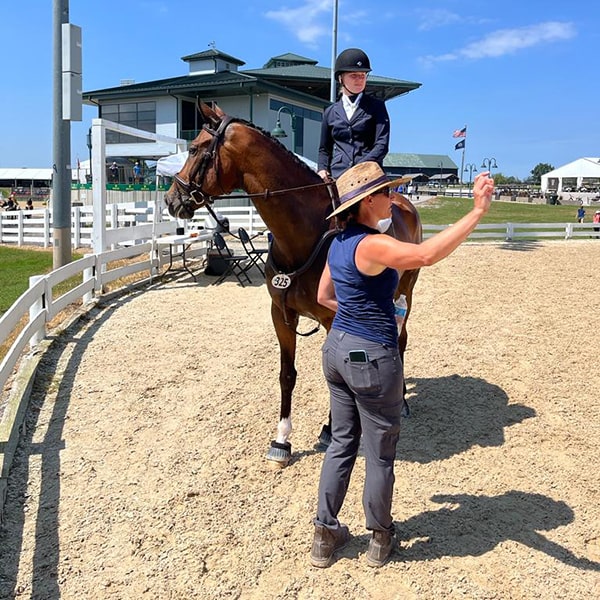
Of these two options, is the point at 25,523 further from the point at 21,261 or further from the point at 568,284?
the point at 21,261

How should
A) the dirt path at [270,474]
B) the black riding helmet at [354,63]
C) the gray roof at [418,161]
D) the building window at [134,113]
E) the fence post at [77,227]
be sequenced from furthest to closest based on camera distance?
1. the gray roof at [418,161]
2. the building window at [134,113]
3. the fence post at [77,227]
4. the black riding helmet at [354,63]
5. the dirt path at [270,474]

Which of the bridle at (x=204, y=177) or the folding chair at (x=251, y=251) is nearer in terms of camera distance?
the bridle at (x=204, y=177)

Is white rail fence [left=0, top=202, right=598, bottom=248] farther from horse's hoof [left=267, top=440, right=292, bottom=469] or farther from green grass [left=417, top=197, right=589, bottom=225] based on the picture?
horse's hoof [left=267, top=440, right=292, bottom=469]

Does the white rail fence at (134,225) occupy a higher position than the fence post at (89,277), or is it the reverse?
the white rail fence at (134,225)

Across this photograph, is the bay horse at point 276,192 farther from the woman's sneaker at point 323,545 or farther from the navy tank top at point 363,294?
the woman's sneaker at point 323,545

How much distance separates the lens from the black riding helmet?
15.5 ft

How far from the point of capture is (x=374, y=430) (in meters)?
3.06

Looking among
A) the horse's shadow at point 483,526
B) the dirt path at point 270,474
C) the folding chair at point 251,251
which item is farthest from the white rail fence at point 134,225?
the horse's shadow at point 483,526

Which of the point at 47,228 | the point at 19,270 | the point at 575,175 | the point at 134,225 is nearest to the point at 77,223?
the point at 134,225

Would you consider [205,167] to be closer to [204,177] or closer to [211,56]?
[204,177]

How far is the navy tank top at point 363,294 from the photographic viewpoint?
117 inches

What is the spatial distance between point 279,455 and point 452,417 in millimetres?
1730

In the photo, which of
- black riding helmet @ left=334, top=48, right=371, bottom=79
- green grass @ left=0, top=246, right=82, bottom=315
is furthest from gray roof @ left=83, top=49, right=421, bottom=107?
black riding helmet @ left=334, top=48, right=371, bottom=79

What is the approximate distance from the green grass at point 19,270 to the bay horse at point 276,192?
6.90 m
